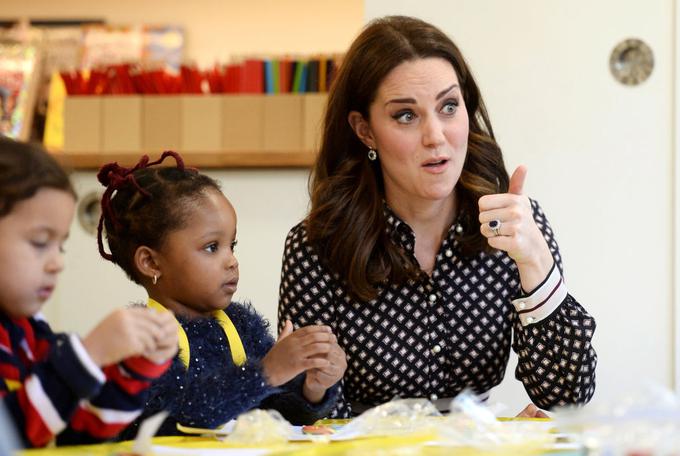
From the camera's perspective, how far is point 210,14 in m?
3.76

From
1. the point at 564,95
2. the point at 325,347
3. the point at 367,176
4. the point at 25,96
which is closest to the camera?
the point at 325,347

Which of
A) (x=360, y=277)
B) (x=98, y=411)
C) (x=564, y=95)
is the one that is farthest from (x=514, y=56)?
(x=98, y=411)

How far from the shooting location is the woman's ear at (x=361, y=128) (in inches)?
74.9

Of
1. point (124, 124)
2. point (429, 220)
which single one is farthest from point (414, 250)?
point (124, 124)

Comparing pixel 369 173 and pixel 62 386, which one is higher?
pixel 369 173

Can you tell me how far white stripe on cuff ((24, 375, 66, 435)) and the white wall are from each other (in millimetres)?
1856

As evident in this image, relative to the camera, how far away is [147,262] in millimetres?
1587

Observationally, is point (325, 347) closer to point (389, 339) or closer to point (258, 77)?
point (389, 339)

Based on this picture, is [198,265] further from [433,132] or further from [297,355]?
[433,132]

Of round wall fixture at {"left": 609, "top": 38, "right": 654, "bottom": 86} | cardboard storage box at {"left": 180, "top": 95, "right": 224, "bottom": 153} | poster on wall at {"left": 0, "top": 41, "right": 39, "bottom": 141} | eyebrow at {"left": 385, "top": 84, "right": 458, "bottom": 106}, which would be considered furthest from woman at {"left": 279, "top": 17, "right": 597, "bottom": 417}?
poster on wall at {"left": 0, "top": 41, "right": 39, "bottom": 141}

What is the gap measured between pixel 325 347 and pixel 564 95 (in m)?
1.57

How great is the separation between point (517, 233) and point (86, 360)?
31.4 inches

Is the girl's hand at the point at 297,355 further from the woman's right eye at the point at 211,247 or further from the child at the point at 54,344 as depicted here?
the child at the point at 54,344

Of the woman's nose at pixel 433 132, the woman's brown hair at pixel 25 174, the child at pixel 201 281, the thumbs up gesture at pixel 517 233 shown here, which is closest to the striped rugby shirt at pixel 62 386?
the woman's brown hair at pixel 25 174
